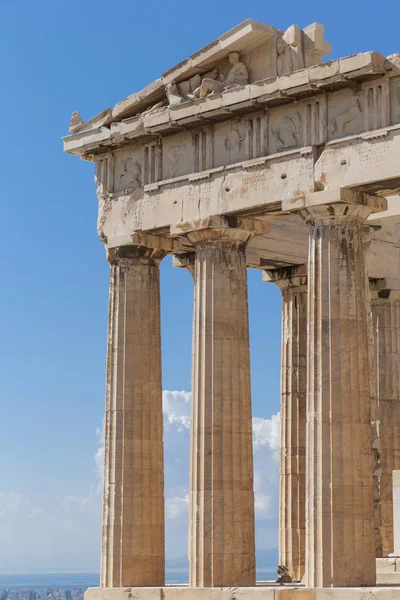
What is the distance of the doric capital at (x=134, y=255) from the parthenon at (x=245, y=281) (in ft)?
0.16

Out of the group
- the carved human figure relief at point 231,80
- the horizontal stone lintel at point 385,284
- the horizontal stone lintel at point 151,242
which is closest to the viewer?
the carved human figure relief at point 231,80

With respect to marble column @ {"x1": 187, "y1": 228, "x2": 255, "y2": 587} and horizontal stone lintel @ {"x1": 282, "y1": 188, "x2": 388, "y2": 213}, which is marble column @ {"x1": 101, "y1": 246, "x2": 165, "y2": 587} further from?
horizontal stone lintel @ {"x1": 282, "y1": 188, "x2": 388, "y2": 213}

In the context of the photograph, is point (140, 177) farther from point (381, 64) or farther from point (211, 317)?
point (381, 64)

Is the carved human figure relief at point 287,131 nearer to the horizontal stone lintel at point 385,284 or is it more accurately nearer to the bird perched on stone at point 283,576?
the horizontal stone lintel at point 385,284

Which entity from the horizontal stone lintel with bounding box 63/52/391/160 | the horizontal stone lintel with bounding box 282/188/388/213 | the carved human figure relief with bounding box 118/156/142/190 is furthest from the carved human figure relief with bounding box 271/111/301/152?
the carved human figure relief with bounding box 118/156/142/190

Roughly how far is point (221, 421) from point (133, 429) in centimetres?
460

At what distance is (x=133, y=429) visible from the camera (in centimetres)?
6009

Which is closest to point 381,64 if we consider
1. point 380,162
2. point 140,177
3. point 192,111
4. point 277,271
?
point 380,162

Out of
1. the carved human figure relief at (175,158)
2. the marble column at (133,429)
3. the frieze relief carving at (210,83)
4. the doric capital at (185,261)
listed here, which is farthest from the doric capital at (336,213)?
the doric capital at (185,261)

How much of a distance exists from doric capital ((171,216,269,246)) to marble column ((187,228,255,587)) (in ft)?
0.15

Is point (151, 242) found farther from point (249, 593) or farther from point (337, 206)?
point (249, 593)

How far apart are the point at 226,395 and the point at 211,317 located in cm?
264

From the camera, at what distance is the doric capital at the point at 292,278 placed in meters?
65.9

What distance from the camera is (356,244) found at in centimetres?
5372
